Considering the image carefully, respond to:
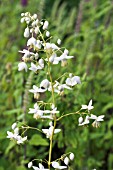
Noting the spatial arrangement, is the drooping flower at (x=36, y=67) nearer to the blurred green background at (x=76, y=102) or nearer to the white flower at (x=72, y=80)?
the white flower at (x=72, y=80)

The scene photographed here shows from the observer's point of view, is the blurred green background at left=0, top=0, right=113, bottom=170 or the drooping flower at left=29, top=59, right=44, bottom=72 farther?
the blurred green background at left=0, top=0, right=113, bottom=170

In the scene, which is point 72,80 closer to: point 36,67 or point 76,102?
point 36,67

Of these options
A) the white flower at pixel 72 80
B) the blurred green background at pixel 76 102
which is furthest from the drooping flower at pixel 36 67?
the blurred green background at pixel 76 102

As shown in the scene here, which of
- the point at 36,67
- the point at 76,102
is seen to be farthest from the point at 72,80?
the point at 76,102

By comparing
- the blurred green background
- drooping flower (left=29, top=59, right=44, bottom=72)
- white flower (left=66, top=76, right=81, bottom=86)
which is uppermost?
the blurred green background

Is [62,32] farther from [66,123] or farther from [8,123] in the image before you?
[66,123]

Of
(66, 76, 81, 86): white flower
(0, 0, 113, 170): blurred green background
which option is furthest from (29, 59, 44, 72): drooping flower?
(0, 0, 113, 170): blurred green background

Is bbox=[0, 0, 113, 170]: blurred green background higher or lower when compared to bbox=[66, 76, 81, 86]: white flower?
higher

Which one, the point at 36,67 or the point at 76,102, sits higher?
the point at 76,102

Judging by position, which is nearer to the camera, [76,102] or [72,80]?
[72,80]

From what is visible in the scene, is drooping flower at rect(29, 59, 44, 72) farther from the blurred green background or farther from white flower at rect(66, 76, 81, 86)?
the blurred green background

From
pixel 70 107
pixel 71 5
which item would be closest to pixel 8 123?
pixel 70 107
